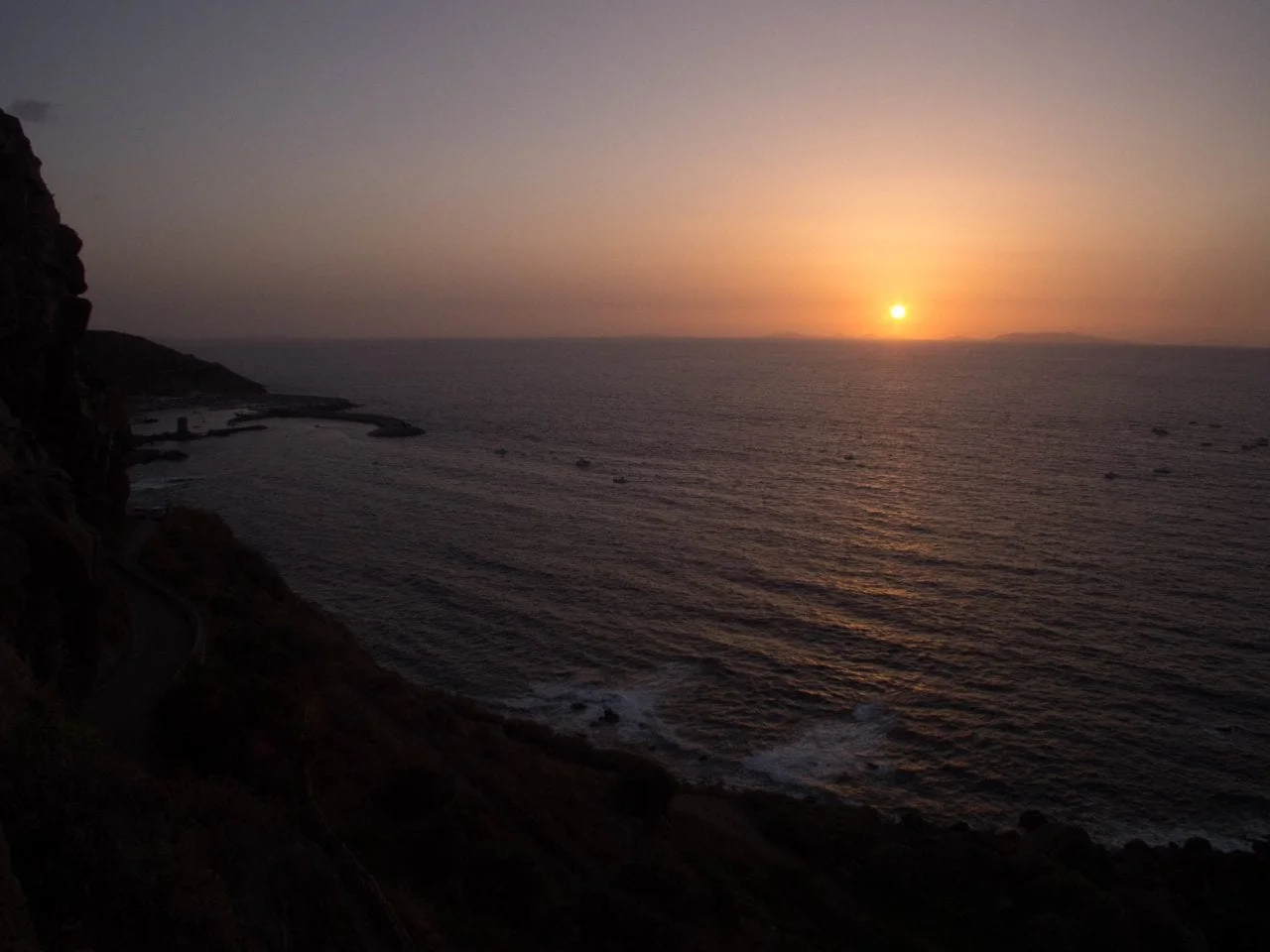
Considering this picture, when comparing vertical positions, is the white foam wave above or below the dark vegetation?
below

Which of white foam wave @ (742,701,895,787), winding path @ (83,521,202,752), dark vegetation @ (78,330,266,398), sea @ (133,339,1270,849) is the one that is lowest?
white foam wave @ (742,701,895,787)

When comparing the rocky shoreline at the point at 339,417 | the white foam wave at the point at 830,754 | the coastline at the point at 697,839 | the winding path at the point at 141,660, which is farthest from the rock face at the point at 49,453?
the rocky shoreline at the point at 339,417

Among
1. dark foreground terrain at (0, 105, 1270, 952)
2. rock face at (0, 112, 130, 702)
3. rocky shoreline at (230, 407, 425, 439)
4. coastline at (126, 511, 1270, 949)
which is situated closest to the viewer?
dark foreground terrain at (0, 105, 1270, 952)

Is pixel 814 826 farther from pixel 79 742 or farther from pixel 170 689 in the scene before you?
pixel 79 742

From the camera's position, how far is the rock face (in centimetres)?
2094

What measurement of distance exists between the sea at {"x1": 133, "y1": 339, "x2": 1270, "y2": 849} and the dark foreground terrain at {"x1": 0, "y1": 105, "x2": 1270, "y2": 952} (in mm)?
4866

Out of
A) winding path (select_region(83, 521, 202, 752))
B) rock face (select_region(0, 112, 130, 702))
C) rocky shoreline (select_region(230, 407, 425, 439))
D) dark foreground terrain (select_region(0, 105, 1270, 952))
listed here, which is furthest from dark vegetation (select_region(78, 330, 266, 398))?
winding path (select_region(83, 521, 202, 752))

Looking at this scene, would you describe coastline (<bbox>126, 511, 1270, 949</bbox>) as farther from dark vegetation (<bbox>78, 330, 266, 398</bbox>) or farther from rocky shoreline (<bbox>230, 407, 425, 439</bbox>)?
dark vegetation (<bbox>78, 330, 266, 398</bbox>)

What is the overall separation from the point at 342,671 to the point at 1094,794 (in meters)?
31.8

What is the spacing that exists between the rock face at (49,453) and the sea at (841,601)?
18.2 meters

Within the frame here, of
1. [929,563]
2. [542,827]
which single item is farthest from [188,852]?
[929,563]

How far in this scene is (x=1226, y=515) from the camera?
7400 cm

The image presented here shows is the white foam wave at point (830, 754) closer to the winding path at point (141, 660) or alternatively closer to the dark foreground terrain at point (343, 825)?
the dark foreground terrain at point (343, 825)

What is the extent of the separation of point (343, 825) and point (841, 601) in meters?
39.8
